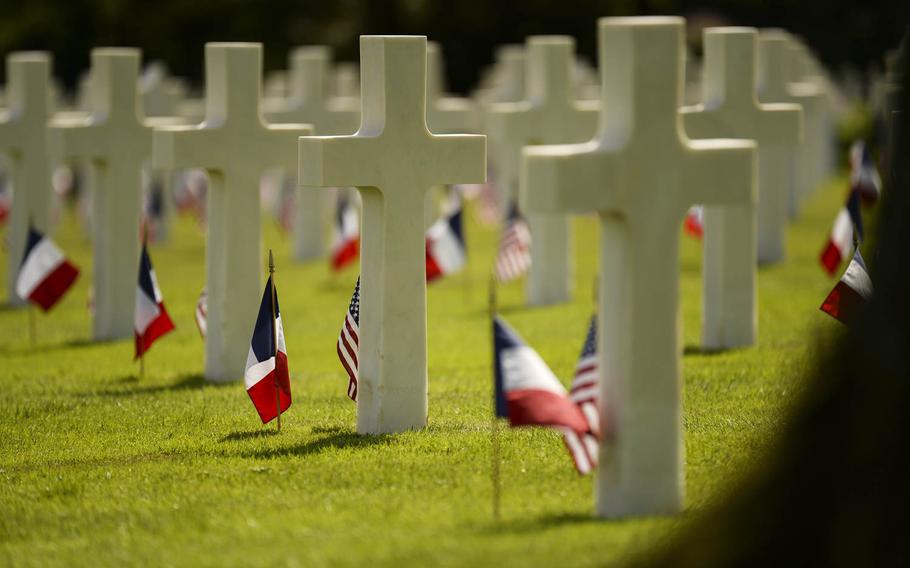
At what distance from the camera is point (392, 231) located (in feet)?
39.5

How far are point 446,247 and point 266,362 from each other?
7969 mm

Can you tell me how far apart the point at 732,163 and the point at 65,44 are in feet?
153

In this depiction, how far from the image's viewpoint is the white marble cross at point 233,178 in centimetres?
1497

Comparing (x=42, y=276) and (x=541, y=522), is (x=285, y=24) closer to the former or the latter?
(x=42, y=276)

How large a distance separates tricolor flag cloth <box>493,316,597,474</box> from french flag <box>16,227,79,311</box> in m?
9.31

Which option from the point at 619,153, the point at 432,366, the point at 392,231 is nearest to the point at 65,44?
the point at 432,366

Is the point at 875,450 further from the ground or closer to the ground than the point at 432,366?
further from the ground

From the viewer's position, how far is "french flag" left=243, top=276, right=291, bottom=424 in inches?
471

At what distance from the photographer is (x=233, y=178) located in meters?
15.1

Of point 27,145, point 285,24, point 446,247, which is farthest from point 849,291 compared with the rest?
point 285,24

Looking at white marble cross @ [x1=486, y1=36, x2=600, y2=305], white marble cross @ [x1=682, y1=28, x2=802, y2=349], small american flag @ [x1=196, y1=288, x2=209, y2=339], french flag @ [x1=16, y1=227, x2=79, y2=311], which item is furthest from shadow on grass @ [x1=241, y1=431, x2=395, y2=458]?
white marble cross @ [x1=486, y1=36, x2=600, y2=305]

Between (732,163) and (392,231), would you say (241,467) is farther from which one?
(732,163)

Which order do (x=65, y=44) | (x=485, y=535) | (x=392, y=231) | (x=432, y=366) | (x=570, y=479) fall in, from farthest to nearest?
1. (x=65, y=44)
2. (x=432, y=366)
3. (x=392, y=231)
4. (x=570, y=479)
5. (x=485, y=535)

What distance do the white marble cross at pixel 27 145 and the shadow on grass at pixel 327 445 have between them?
10.4 metres
